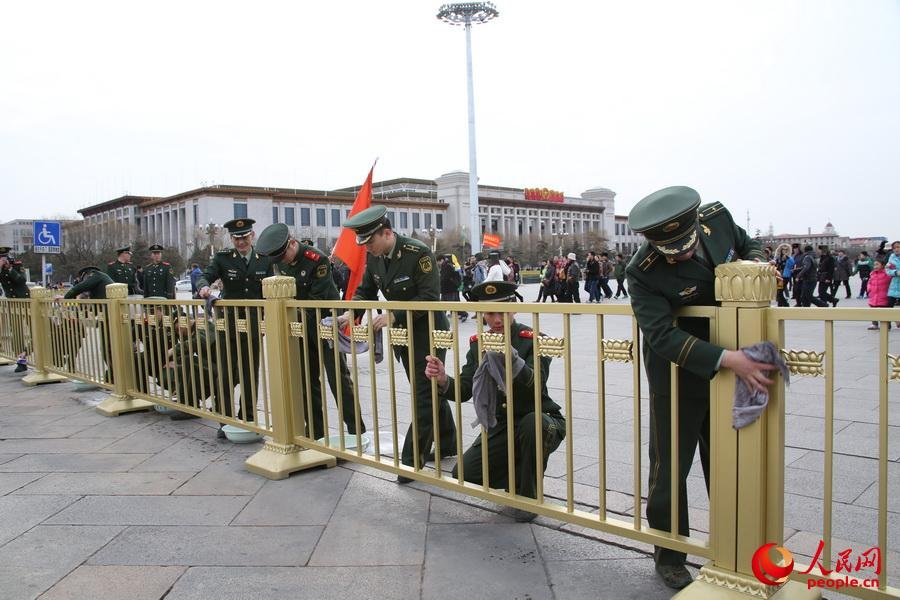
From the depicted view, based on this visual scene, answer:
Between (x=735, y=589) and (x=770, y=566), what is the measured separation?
0.16 metres

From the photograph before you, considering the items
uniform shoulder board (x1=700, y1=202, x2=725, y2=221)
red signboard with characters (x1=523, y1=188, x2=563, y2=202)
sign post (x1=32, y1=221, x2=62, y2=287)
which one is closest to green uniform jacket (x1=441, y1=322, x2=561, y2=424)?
uniform shoulder board (x1=700, y1=202, x2=725, y2=221)

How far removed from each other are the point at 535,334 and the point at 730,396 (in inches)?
31.9

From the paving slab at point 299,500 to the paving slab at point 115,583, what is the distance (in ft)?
2.00

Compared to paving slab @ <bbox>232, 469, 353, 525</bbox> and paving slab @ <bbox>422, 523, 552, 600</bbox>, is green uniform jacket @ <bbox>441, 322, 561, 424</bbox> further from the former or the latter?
paving slab @ <bbox>232, 469, 353, 525</bbox>

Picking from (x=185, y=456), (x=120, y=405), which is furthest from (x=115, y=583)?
(x=120, y=405)

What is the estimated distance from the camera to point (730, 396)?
2.32 m

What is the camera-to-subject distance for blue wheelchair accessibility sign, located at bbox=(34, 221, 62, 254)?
569 inches

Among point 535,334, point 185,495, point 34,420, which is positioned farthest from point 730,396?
point 34,420

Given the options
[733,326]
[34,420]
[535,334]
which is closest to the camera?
[733,326]

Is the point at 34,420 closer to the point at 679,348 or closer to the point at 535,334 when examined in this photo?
the point at 535,334

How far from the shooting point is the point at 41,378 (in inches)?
334

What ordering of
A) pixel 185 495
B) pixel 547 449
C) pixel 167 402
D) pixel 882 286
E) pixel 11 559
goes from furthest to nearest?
pixel 882 286 → pixel 167 402 → pixel 185 495 → pixel 547 449 → pixel 11 559

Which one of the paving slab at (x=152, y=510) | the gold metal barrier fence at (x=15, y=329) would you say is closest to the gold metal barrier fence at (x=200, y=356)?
the paving slab at (x=152, y=510)

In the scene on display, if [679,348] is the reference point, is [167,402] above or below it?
below
